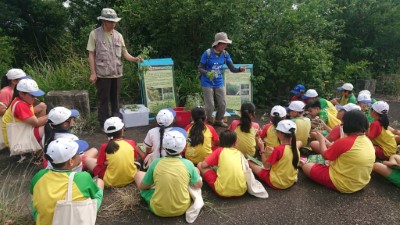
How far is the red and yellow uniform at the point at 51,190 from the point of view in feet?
8.88

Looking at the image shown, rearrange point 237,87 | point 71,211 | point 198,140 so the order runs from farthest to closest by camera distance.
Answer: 1. point 237,87
2. point 198,140
3. point 71,211

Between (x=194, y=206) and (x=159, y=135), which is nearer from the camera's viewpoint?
(x=194, y=206)

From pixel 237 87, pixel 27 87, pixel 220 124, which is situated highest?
pixel 27 87

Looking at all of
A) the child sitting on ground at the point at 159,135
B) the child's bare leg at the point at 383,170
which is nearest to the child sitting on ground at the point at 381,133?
Result: the child's bare leg at the point at 383,170

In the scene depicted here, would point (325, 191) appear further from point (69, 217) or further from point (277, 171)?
point (69, 217)

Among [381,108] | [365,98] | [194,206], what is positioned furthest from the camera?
[365,98]

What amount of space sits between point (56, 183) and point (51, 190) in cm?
7

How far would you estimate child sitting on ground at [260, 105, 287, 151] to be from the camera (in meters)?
4.61

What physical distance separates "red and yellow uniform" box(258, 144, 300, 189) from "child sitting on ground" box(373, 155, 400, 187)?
118 cm

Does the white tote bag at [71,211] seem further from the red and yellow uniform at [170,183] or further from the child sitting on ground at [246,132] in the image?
the child sitting on ground at [246,132]

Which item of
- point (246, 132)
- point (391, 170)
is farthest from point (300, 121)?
point (391, 170)

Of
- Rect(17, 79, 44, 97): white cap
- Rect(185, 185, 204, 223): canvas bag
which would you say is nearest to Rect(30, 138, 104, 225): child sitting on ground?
Rect(185, 185, 204, 223): canvas bag

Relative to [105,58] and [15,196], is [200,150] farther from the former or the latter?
[105,58]

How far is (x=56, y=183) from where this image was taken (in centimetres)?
274
